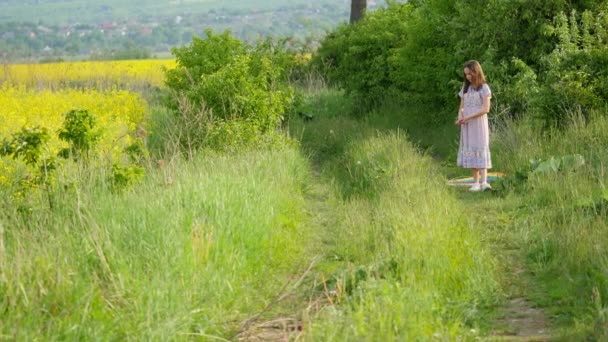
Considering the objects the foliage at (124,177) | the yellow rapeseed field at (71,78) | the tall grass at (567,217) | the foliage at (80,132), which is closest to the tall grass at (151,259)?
the foliage at (124,177)

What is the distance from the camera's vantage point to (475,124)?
47.8ft

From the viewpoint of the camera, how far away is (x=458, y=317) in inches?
296

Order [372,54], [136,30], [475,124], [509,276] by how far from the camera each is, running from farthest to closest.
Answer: [136,30], [372,54], [475,124], [509,276]

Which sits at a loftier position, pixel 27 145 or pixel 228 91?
pixel 27 145

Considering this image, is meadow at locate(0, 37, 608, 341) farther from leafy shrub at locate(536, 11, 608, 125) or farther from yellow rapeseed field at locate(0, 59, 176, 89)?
yellow rapeseed field at locate(0, 59, 176, 89)

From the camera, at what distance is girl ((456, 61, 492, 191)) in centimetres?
1422

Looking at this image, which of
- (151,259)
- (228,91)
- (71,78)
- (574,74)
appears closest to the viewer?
(151,259)

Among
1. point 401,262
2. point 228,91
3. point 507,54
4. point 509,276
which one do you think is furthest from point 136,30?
point 401,262

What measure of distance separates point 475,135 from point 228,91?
4.08 metres

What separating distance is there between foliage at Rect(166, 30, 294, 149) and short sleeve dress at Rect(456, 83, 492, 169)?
2820 millimetres

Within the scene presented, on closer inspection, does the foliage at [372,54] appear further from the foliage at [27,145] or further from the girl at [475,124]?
the foliage at [27,145]

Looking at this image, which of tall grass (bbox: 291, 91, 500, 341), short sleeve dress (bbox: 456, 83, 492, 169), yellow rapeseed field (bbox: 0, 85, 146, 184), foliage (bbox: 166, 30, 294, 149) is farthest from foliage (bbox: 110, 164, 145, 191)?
short sleeve dress (bbox: 456, 83, 492, 169)

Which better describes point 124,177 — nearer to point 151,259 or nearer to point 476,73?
point 151,259

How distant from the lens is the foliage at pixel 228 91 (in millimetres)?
15297
